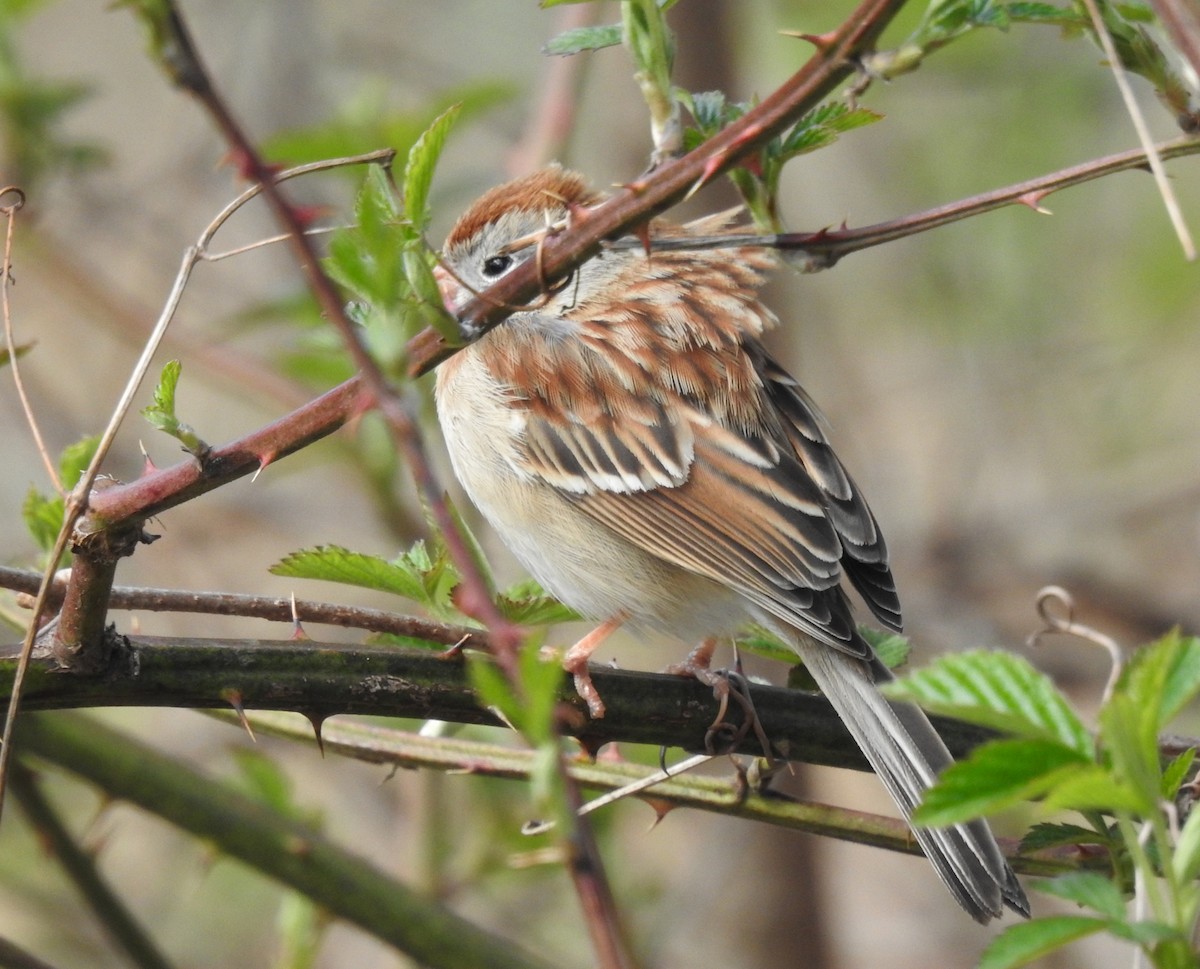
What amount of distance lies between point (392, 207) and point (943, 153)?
4.82 m

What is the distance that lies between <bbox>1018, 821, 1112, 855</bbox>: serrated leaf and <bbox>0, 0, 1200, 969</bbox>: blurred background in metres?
2.21

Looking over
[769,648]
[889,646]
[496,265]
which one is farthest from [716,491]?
[496,265]

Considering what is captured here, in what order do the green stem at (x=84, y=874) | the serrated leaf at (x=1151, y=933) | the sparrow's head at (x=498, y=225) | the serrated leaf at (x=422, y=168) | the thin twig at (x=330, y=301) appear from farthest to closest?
the sparrow's head at (x=498, y=225), the green stem at (x=84, y=874), the serrated leaf at (x=422, y=168), the serrated leaf at (x=1151, y=933), the thin twig at (x=330, y=301)

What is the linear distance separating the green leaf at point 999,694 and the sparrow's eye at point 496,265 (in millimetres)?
2324

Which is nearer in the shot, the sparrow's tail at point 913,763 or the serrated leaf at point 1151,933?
the serrated leaf at point 1151,933

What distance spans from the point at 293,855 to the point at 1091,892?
1.58 m

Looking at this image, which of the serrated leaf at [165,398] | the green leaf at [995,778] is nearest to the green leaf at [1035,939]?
the green leaf at [995,778]

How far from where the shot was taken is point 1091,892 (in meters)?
1.28

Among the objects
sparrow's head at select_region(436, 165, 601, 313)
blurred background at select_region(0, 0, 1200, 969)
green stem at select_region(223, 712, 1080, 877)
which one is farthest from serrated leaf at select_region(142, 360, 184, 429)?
blurred background at select_region(0, 0, 1200, 969)

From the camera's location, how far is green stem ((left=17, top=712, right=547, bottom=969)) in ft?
7.99

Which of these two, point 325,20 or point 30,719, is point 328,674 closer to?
point 30,719

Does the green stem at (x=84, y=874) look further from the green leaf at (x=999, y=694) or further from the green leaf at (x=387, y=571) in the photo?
the green leaf at (x=999, y=694)

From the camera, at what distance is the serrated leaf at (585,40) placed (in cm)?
169

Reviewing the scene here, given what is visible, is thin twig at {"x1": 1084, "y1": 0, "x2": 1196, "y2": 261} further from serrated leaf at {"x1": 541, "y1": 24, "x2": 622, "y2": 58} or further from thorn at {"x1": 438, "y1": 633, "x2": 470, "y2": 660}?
thorn at {"x1": 438, "y1": 633, "x2": 470, "y2": 660}
